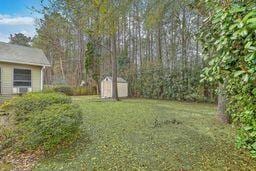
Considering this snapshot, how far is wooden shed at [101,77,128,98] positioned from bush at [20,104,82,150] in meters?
14.4

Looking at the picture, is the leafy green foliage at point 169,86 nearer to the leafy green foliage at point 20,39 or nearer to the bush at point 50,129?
the bush at point 50,129

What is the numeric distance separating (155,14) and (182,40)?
370 inches

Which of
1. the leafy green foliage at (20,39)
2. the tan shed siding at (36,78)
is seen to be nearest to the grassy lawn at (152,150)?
the tan shed siding at (36,78)

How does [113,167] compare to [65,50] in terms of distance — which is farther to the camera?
[65,50]

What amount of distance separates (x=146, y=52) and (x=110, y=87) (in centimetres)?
562

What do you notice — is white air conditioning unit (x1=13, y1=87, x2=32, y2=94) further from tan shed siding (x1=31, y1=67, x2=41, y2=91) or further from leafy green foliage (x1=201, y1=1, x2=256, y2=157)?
leafy green foliage (x1=201, y1=1, x2=256, y2=157)

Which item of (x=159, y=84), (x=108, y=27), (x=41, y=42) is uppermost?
(x=41, y=42)

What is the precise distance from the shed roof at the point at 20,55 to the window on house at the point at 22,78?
26.4 inches

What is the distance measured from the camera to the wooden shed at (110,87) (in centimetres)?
2037

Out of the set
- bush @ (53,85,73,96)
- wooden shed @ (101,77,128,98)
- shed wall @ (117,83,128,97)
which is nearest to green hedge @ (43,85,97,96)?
bush @ (53,85,73,96)

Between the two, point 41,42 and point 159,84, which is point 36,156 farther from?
point 41,42

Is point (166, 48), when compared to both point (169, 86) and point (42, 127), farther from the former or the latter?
point (42, 127)

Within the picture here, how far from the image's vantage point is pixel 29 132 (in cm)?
539

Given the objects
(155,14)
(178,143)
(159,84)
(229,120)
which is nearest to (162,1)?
(155,14)
